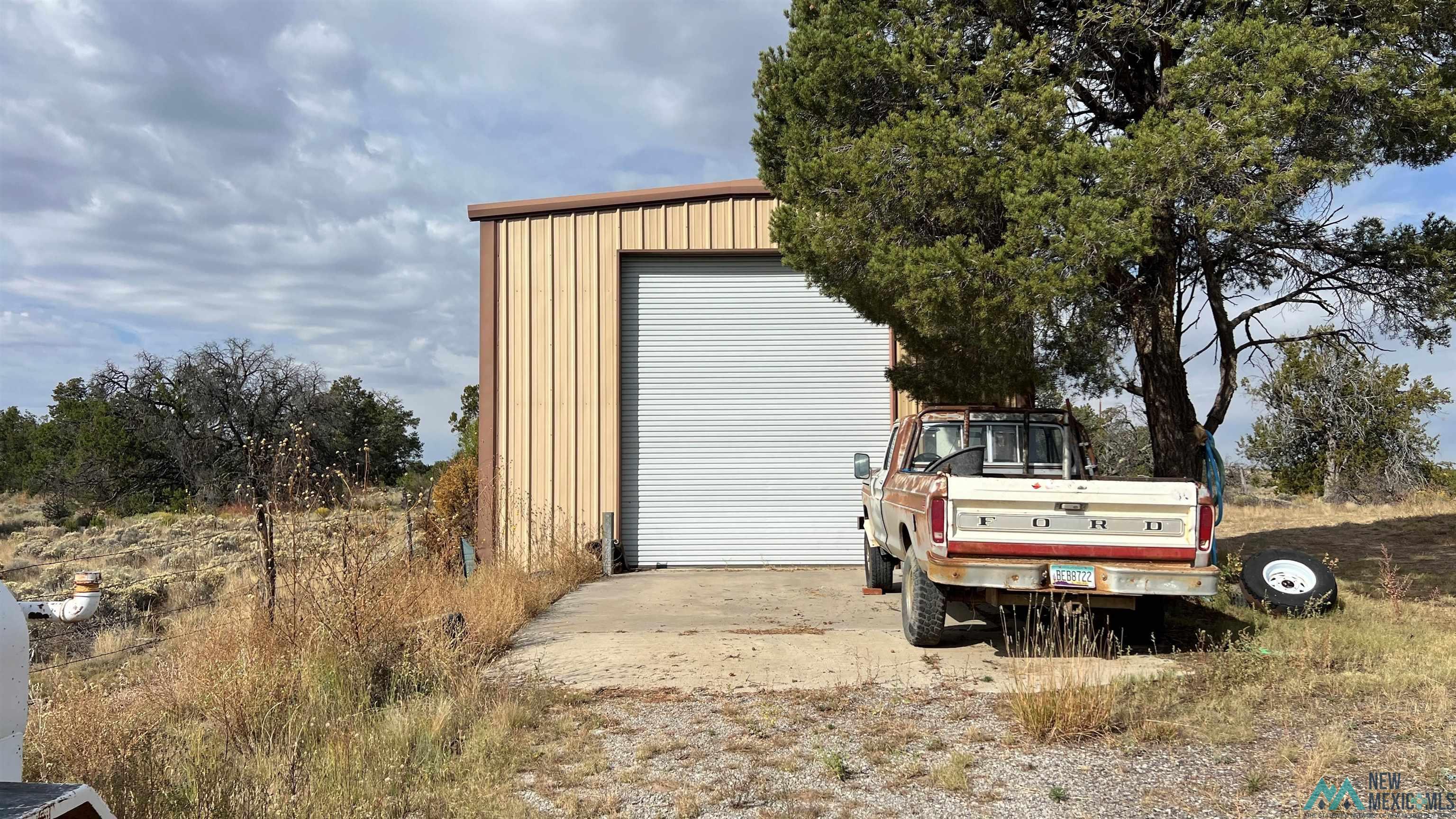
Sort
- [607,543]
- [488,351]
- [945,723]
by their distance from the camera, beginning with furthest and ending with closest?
1. [488,351]
2. [607,543]
3. [945,723]

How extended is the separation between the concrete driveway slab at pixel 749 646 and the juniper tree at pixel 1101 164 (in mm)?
2939

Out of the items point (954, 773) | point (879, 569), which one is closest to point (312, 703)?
point (954, 773)

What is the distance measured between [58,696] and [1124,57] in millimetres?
10299

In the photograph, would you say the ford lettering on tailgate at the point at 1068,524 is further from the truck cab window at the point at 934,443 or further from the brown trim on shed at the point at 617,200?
the brown trim on shed at the point at 617,200

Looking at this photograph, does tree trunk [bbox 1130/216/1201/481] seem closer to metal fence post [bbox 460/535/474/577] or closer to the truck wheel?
the truck wheel

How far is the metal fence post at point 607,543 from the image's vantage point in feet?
46.4

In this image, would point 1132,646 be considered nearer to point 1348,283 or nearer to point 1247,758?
point 1247,758

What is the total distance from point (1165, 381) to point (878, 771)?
7.35 meters

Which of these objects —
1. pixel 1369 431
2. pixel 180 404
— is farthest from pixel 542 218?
pixel 1369 431

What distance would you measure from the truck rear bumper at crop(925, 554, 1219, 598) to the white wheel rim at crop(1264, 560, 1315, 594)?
2356mm

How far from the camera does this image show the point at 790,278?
15336mm

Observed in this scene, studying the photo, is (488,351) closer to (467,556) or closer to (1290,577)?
(467,556)

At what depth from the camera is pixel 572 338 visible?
1481 centimetres

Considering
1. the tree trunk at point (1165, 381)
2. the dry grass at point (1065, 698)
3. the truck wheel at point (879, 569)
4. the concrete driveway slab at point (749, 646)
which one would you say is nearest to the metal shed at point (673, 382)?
the concrete driveway slab at point (749, 646)
